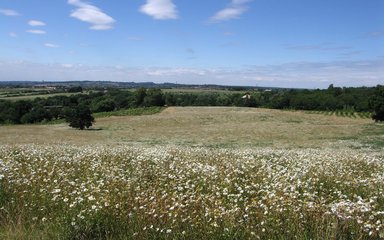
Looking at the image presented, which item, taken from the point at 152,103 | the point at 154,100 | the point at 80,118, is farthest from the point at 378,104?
the point at 154,100

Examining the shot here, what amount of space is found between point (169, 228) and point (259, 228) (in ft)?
4.03

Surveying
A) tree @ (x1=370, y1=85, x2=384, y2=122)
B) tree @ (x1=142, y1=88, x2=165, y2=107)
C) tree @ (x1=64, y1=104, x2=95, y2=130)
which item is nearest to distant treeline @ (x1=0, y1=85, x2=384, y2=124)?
tree @ (x1=142, y1=88, x2=165, y2=107)

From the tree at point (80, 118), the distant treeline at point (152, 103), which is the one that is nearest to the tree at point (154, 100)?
the distant treeline at point (152, 103)

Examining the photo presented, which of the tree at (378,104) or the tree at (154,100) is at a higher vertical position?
the tree at (378,104)

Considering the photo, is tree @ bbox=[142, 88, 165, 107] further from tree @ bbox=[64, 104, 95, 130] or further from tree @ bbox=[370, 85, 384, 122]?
tree @ bbox=[370, 85, 384, 122]

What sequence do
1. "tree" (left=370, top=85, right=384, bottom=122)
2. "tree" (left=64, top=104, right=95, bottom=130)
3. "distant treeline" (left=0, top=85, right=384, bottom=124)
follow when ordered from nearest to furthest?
"tree" (left=64, top=104, right=95, bottom=130) < "tree" (left=370, top=85, right=384, bottom=122) < "distant treeline" (left=0, top=85, right=384, bottom=124)

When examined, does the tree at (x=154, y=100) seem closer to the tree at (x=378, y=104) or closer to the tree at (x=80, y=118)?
the tree at (x=80, y=118)

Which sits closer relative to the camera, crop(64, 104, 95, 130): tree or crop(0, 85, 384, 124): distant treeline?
crop(64, 104, 95, 130): tree

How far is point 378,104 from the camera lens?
73688 mm

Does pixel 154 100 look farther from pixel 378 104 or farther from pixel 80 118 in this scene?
pixel 378 104

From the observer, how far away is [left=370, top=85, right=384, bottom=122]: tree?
73.2 metres

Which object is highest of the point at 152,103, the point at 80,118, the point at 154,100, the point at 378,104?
the point at 378,104

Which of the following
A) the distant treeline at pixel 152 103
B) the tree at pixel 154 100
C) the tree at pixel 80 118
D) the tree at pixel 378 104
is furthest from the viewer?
the tree at pixel 154 100

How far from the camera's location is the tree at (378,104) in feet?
240
